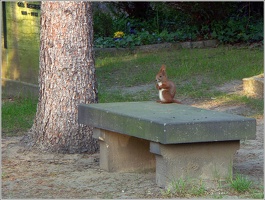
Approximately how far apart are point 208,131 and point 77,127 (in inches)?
78.7

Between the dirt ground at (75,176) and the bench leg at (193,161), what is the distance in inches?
7.5

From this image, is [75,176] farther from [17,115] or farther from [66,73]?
[17,115]

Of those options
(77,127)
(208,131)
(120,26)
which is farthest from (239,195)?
(120,26)

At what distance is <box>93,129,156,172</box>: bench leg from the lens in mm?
5906

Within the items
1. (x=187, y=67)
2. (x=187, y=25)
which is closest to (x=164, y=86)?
(x=187, y=67)

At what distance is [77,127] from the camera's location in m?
6.64

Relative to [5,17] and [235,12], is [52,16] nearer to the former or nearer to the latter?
[5,17]

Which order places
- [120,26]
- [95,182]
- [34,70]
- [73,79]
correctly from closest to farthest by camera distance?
[95,182]
[73,79]
[34,70]
[120,26]

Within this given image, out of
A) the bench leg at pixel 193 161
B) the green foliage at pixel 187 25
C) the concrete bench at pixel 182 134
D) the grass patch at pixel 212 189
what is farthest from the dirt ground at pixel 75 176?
the green foliage at pixel 187 25

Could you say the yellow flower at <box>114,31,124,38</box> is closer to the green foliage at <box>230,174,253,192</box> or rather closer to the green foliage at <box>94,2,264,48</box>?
the green foliage at <box>94,2,264,48</box>

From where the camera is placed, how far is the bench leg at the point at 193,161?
16.8 ft

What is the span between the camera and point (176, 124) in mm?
4906

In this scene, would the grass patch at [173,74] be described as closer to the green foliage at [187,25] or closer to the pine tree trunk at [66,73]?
the green foliage at [187,25]

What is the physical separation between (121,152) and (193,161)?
3.13ft
